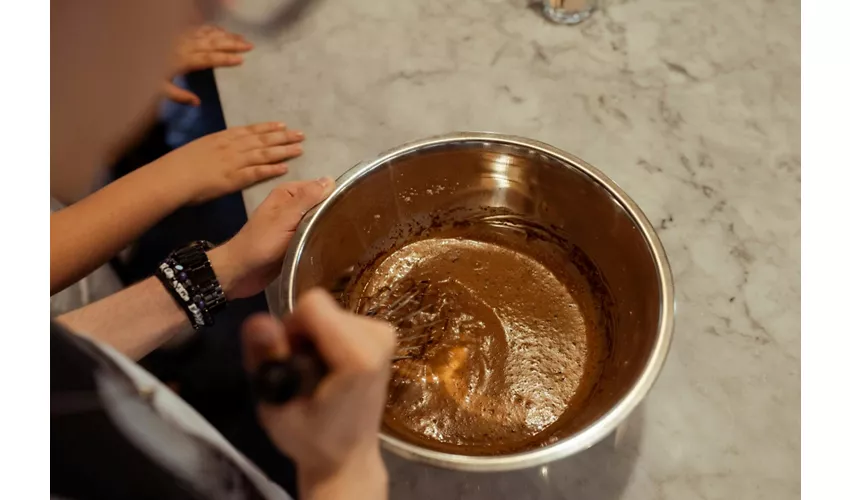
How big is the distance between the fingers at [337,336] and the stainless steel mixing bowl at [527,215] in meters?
0.18

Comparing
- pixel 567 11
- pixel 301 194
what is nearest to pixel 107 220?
pixel 301 194

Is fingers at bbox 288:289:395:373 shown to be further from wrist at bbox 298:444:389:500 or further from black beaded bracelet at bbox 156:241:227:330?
black beaded bracelet at bbox 156:241:227:330

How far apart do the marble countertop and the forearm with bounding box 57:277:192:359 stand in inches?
6.4

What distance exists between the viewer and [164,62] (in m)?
0.41

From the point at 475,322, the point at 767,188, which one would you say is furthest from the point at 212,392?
the point at 767,188

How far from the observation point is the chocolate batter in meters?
0.58

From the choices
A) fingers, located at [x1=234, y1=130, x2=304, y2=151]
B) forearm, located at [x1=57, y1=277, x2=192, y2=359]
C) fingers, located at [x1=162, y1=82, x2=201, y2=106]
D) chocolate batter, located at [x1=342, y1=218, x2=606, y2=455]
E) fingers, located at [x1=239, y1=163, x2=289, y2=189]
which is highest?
fingers, located at [x1=162, y1=82, x2=201, y2=106]

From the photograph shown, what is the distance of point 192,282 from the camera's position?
2.19 feet

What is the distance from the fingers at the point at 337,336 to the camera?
0.34m

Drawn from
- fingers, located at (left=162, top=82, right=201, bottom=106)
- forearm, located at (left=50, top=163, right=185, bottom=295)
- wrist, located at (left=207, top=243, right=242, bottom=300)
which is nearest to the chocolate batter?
wrist, located at (left=207, top=243, right=242, bottom=300)

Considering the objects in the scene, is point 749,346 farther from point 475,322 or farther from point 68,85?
point 68,85

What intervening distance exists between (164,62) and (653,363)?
0.42 m

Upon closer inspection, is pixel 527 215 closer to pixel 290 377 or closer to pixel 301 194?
pixel 301 194

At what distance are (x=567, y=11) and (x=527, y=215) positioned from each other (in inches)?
13.6
